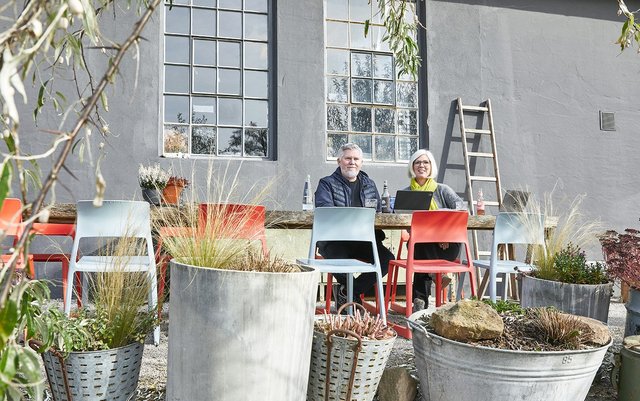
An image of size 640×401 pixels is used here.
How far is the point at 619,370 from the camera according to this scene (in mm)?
2463

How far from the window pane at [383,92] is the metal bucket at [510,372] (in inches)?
196

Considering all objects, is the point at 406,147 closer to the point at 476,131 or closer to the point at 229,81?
the point at 476,131

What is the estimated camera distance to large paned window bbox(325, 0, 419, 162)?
6559mm

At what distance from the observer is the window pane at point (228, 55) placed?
621 cm

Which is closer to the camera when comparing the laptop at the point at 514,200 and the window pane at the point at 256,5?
the laptop at the point at 514,200

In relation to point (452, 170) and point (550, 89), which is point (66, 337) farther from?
point (550, 89)

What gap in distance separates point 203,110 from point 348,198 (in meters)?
2.42

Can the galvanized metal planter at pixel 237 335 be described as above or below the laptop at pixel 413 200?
below

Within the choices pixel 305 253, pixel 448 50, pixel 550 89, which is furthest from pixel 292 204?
pixel 550 89

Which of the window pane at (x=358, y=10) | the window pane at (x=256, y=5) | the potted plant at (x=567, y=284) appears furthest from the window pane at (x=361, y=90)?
the potted plant at (x=567, y=284)

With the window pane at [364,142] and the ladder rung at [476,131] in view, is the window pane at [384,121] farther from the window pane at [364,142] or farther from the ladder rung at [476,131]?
the ladder rung at [476,131]

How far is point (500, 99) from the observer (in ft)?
22.8

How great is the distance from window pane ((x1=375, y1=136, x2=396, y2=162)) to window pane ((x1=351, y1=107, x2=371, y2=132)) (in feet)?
0.64

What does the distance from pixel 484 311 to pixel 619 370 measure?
814mm
